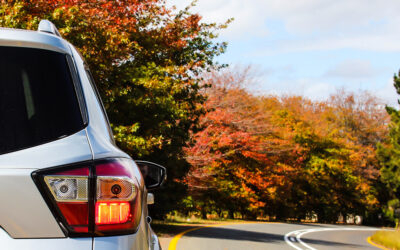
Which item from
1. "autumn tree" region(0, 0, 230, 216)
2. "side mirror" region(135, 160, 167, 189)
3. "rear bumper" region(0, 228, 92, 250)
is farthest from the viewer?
"autumn tree" region(0, 0, 230, 216)

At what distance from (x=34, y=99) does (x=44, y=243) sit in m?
0.56

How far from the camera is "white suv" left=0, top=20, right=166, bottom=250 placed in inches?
76.7

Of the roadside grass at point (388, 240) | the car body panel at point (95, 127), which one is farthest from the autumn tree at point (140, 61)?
the car body panel at point (95, 127)

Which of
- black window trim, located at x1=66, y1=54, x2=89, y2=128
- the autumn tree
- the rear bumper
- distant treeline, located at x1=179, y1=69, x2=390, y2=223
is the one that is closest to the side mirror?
black window trim, located at x1=66, y1=54, x2=89, y2=128

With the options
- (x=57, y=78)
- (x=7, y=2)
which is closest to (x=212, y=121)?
(x=7, y=2)

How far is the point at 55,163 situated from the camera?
79.0 inches

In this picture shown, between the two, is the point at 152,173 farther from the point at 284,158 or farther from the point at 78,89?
the point at 284,158

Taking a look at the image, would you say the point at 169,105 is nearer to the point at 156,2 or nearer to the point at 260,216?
the point at 156,2

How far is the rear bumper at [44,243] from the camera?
1.91 metres

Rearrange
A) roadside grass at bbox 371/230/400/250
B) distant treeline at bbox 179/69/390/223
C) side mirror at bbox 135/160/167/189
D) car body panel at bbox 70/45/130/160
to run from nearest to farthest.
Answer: car body panel at bbox 70/45/130/160 → side mirror at bbox 135/160/167/189 → roadside grass at bbox 371/230/400/250 → distant treeline at bbox 179/69/390/223

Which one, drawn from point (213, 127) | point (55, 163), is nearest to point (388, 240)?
point (213, 127)

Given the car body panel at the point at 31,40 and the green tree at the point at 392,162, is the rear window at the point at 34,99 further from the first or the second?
the green tree at the point at 392,162

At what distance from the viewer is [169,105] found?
16.5m

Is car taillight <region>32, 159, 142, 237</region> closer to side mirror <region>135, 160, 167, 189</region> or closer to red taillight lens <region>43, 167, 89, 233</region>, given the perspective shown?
red taillight lens <region>43, 167, 89, 233</region>
